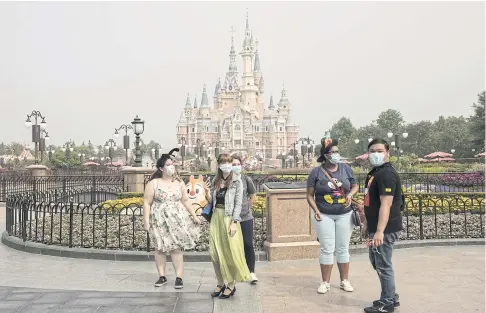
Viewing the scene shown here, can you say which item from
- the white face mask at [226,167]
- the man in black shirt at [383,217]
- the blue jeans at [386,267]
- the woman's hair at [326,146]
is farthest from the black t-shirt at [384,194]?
the white face mask at [226,167]

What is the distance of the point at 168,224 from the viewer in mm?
5863

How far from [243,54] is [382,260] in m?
134

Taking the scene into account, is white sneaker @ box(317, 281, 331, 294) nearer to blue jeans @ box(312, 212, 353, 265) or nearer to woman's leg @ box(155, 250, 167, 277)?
blue jeans @ box(312, 212, 353, 265)

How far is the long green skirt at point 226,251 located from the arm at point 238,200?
113 mm

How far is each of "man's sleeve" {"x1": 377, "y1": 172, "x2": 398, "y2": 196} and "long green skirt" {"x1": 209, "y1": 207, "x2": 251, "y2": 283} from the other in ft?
5.96

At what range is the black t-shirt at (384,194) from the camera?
15.3ft

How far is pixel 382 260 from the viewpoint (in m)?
4.79

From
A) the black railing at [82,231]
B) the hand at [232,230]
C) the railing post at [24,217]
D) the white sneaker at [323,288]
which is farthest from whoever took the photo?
the railing post at [24,217]

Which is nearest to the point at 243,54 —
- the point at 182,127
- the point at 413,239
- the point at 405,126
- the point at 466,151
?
the point at 182,127

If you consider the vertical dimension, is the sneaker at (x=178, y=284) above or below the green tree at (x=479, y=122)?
below

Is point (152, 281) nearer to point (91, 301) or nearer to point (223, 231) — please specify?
point (91, 301)

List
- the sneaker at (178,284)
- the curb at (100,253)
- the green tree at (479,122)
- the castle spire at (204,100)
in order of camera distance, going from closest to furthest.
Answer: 1. the sneaker at (178,284)
2. the curb at (100,253)
3. the green tree at (479,122)
4. the castle spire at (204,100)

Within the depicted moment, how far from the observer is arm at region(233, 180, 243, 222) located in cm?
531

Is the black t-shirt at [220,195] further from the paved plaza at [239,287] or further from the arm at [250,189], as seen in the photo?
the paved plaza at [239,287]
